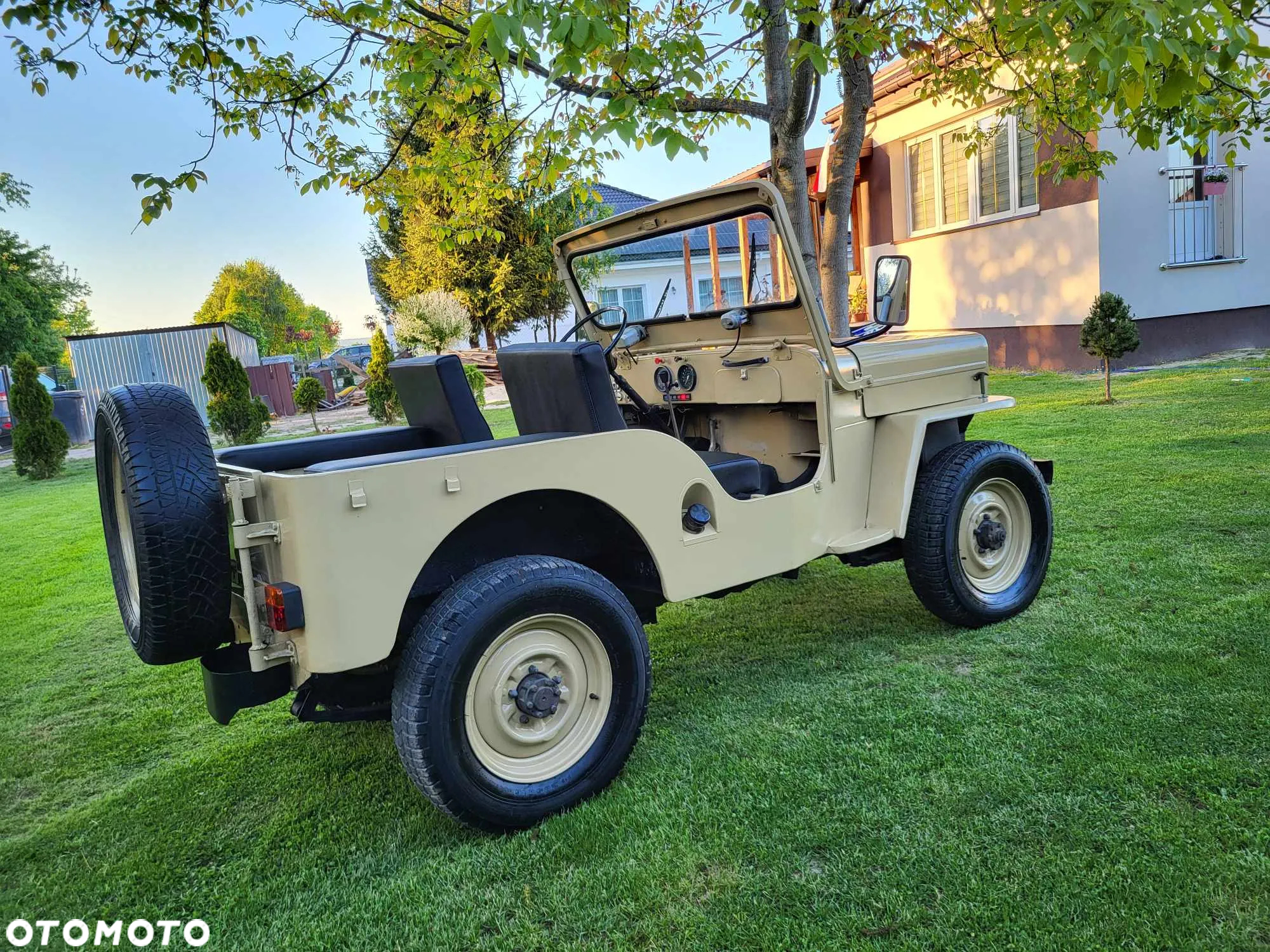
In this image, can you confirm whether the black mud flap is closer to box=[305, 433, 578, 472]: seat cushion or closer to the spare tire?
the spare tire

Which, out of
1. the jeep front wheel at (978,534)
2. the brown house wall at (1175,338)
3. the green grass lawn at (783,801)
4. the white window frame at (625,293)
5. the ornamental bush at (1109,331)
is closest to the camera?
the green grass lawn at (783,801)

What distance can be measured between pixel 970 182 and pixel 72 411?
74.5 feet

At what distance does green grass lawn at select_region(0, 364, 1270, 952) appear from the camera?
7.00 ft

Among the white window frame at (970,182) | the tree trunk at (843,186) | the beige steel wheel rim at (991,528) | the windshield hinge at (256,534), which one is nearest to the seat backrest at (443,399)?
the windshield hinge at (256,534)

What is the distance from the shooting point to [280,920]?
88.3 inches

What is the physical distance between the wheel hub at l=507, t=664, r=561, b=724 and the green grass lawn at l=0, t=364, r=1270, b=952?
0.34 meters

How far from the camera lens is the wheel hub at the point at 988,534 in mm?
3993

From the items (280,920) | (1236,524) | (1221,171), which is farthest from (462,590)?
(1221,171)

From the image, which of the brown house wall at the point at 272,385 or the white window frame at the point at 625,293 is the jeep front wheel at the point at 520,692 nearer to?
the white window frame at the point at 625,293

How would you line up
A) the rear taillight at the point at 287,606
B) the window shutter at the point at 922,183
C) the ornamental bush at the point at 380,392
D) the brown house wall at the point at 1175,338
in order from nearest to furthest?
1. the rear taillight at the point at 287,606
2. the brown house wall at the point at 1175,338
3. the window shutter at the point at 922,183
4. the ornamental bush at the point at 380,392

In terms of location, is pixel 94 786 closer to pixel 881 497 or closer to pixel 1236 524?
pixel 881 497

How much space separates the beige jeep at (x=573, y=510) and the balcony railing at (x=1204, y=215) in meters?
10.6

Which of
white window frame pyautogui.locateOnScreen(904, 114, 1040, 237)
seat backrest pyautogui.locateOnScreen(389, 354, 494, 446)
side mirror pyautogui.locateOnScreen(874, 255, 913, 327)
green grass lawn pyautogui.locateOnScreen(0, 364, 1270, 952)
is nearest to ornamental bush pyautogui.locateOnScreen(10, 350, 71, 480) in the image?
green grass lawn pyautogui.locateOnScreen(0, 364, 1270, 952)

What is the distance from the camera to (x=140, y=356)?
22703 millimetres
